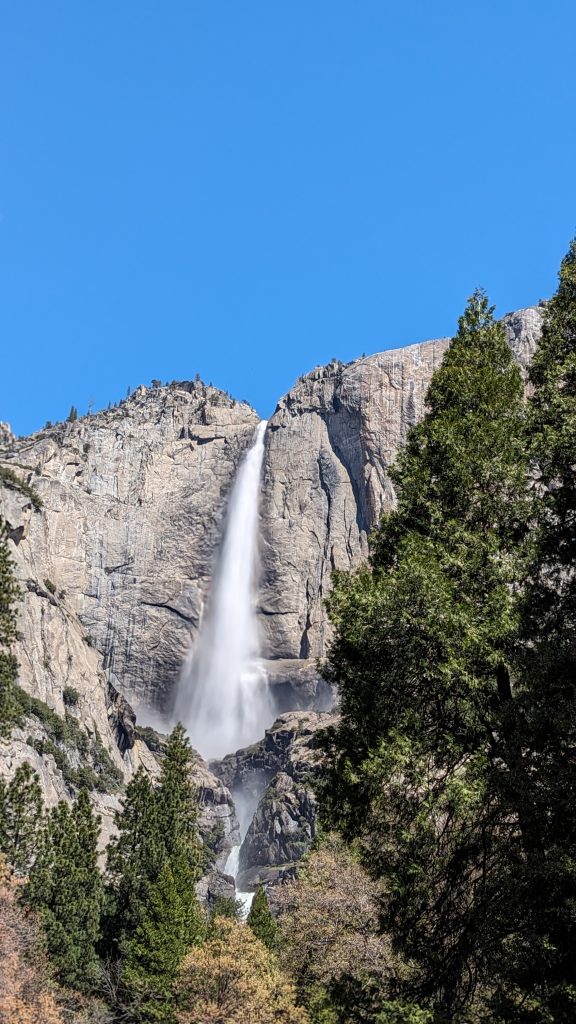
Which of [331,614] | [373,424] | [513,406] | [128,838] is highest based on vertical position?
[373,424]

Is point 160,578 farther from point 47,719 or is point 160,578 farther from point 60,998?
point 60,998

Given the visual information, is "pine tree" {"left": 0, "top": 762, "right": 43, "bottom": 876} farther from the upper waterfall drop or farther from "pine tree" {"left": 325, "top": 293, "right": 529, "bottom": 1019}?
the upper waterfall drop

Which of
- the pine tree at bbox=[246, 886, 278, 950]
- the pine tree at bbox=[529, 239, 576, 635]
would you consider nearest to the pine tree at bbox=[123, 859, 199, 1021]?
the pine tree at bbox=[246, 886, 278, 950]

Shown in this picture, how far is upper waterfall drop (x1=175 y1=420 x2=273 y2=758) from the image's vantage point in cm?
13725

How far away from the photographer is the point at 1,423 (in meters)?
164

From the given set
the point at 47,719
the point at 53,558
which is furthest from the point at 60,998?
the point at 53,558

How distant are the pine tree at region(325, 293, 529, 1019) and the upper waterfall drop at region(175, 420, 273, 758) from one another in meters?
121

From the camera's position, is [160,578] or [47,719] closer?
[47,719]

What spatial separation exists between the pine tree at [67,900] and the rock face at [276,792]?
51.6m

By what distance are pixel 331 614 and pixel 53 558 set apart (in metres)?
119

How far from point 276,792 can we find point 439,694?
100356mm

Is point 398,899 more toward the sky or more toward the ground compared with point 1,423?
more toward the ground

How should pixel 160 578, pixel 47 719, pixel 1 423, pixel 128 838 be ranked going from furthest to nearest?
pixel 1 423 → pixel 160 578 → pixel 47 719 → pixel 128 838

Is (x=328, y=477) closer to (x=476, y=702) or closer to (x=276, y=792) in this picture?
(x=276, y=792)
